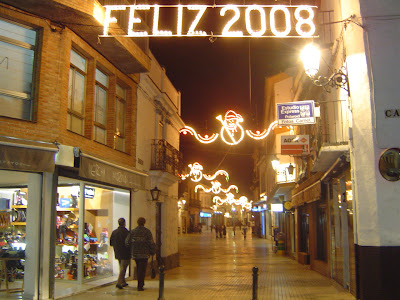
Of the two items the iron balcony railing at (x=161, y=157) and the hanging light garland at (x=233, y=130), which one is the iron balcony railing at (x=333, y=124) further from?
the iron balcony railing at (x=161, y=157)

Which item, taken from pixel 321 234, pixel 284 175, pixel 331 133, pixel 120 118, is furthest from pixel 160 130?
pixel 284 175

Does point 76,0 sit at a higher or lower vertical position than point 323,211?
higher

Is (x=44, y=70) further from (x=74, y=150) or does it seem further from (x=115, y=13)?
(x=115, y=13)

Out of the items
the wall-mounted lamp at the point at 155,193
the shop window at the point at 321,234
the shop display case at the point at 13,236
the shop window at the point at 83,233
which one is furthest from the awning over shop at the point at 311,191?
the shop display case at the point at 13,236

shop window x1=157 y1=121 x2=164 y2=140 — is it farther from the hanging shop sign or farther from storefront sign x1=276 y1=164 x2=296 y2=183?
storefront sign x1=276 y1=164 x2=296 y2=183

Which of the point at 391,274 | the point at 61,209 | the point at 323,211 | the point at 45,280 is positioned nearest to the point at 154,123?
the point at 61,209

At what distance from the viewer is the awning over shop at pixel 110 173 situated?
1045 cm

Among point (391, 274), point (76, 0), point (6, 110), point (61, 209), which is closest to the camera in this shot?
point (391, 274)

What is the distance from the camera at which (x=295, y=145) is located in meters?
16.5

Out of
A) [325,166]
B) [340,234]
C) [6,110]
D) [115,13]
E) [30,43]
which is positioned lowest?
[340,234]

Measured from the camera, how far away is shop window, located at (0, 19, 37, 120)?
930 cm

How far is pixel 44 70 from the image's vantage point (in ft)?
32.1

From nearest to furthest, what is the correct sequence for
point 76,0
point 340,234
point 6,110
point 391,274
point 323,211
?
point 391,274
point 6,110
point 76,0
point 340,234
point 323,211

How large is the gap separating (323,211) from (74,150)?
10035mm
